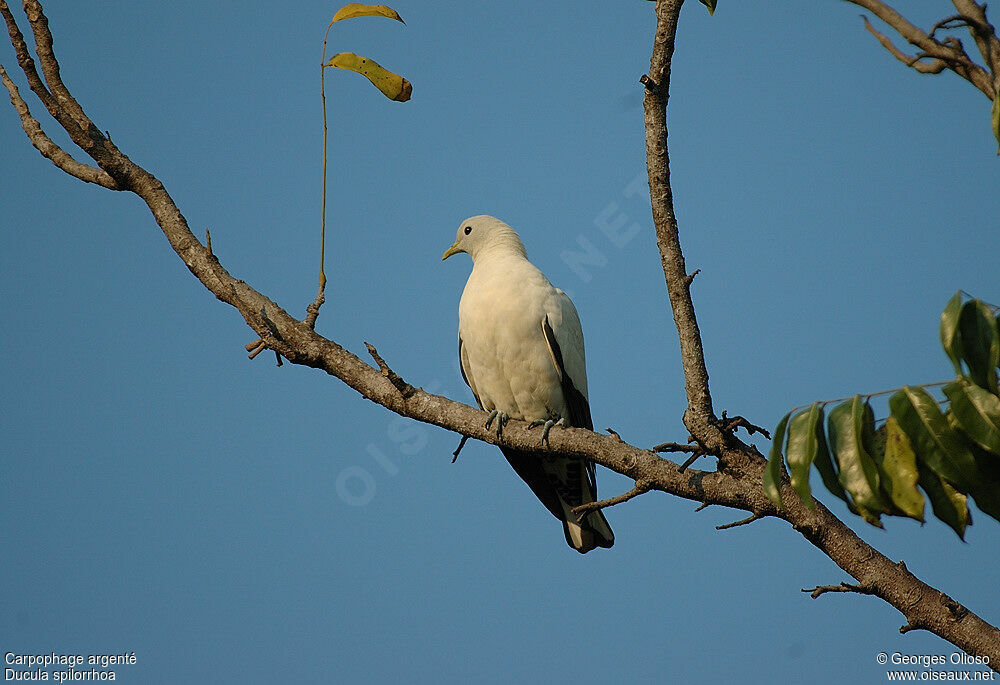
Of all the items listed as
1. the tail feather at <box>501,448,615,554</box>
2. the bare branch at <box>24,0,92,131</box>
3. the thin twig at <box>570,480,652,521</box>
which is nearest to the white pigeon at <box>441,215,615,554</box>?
the tail feather at <box>501,448,615,554</box>

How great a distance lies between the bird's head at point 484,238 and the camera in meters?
6.87

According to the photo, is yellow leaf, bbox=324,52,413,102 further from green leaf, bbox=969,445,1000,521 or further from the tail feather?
green leaf, bbox=969,445,1000,521

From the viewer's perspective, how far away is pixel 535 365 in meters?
6.01

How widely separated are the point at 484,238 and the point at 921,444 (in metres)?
4.68

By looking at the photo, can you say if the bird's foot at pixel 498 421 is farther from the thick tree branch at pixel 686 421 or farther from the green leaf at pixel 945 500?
the green leaf at pixel 945 500

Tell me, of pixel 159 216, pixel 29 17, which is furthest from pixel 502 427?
pixel 29 17

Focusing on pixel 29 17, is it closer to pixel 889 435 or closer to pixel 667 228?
pixel 667 228

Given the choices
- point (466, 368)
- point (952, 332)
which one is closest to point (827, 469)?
point (952, 332)

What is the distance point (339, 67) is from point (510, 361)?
2454 millimetres

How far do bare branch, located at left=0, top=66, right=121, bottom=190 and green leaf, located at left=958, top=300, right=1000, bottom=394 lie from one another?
14.3 ft

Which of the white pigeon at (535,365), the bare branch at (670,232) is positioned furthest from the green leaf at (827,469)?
the white pigeon at (535,365)

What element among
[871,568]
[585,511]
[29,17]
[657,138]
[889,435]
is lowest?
[871,568]

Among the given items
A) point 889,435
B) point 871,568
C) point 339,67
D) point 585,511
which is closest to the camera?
point 889,435

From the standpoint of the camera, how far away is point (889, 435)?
2822mm
